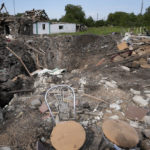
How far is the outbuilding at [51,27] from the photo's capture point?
18016 millimetres

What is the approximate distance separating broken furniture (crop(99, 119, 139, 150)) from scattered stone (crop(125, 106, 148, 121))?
95 cm

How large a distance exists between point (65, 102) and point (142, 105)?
202 centimetres

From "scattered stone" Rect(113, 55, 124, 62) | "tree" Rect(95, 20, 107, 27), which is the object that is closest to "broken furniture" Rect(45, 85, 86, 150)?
"scattered stone" Rect(113, 55, 124, 62)

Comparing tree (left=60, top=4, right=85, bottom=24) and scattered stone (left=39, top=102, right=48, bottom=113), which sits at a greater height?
tree (left=60, top=4, right=85, bottom=24)

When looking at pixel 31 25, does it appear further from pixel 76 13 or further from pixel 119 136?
pixel 119 136

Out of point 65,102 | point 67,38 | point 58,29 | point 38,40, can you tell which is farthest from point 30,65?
point 58,29

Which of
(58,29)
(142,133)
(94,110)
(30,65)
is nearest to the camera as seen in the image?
(142,133)

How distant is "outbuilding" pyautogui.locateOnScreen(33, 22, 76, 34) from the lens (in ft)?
59.1

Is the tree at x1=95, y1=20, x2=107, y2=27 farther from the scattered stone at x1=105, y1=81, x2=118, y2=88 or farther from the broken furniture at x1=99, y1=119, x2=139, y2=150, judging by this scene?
the broken furniture at x1=99, y1=119, x2=139, y2=150

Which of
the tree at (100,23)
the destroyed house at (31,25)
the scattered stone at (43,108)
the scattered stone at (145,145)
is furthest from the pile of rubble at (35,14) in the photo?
the scattered stone at (145,145)

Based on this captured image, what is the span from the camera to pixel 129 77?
15.9 feet

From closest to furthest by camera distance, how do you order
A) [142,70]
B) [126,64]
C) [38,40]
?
[142,70] → [126,64] → [38,40]

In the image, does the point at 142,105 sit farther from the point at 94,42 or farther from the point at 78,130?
the point at 94,42

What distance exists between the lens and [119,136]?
1.78 meters
